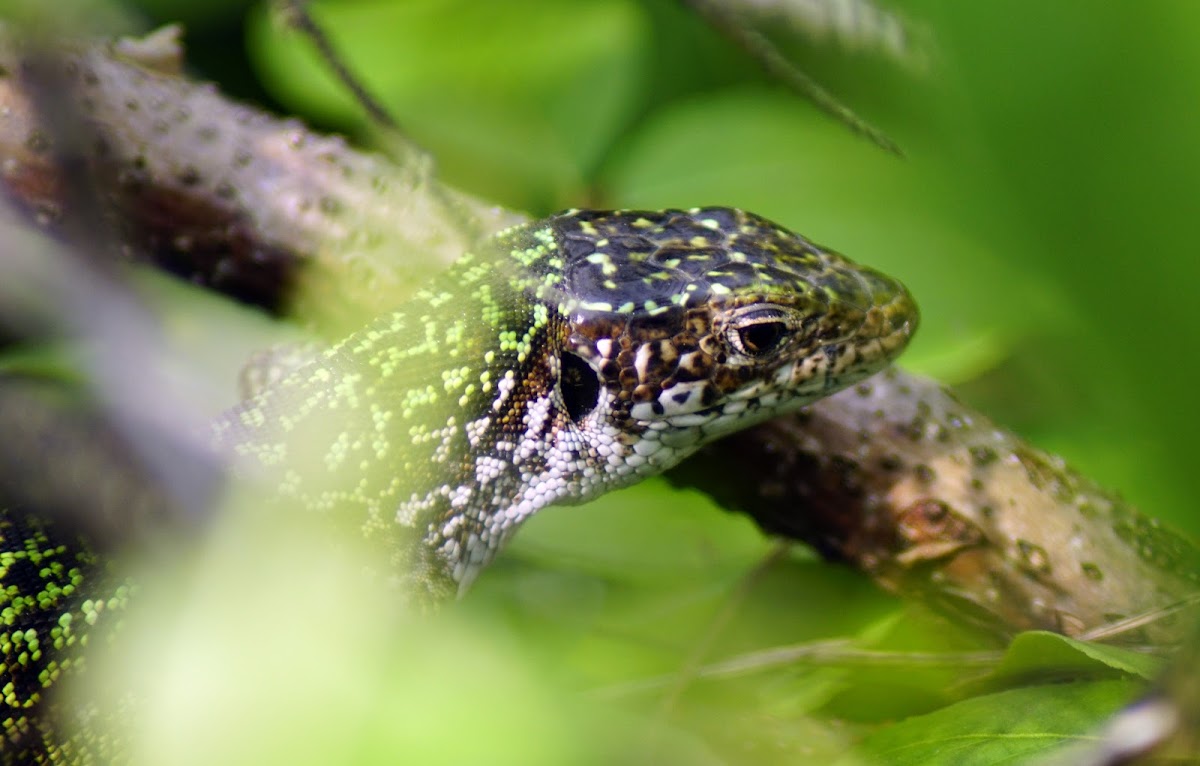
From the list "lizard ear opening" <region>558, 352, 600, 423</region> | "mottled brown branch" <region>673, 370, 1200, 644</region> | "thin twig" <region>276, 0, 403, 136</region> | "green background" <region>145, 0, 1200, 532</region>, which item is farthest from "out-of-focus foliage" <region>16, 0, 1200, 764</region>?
"thin twig" <region>276, 0, 403, 136</region>

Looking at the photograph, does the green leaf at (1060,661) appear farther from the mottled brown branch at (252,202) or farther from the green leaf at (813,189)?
the mottled brown branch at (252,202)

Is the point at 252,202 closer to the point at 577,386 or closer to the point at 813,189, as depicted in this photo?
the point at 577,386

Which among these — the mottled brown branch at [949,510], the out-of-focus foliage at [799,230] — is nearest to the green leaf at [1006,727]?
the out-of-focus foliage at [799,230]

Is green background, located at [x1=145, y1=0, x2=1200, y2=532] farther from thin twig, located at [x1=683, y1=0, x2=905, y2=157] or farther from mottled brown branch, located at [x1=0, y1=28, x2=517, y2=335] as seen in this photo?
mottled brown branch, located at [x1=0, y1=28, x2=517, y2=335]

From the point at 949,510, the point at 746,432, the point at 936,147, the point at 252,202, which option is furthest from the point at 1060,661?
the point at 252,202

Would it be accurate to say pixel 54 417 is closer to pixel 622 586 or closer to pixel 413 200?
pixel 413 200

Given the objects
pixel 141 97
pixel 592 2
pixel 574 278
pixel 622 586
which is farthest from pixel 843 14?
pixel 141 97
